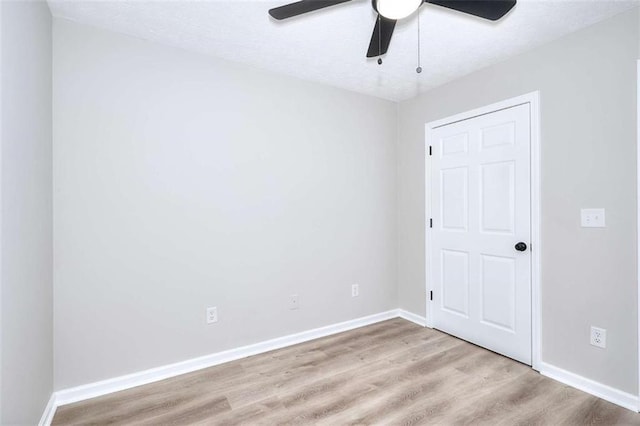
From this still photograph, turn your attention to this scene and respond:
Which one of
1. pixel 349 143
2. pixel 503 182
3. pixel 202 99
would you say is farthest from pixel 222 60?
pixel 503 182

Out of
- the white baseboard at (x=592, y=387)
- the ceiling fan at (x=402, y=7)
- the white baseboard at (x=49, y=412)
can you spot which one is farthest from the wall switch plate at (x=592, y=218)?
the white baseboard at (x=49, y=412)

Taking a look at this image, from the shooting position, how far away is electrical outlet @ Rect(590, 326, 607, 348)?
2051 millimetres

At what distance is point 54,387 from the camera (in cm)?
198

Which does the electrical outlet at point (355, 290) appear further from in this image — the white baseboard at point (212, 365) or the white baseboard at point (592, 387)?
the white baseboard at point (592, 387)

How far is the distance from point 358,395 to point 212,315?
4.18 feet

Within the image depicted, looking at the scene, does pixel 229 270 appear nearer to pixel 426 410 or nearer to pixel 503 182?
pixel 426 410

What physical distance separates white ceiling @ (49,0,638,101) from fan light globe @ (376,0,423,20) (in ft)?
1.49

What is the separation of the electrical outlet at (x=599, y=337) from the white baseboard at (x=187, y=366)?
6.13 feet

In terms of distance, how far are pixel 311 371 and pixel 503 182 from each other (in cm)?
221

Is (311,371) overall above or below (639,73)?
below

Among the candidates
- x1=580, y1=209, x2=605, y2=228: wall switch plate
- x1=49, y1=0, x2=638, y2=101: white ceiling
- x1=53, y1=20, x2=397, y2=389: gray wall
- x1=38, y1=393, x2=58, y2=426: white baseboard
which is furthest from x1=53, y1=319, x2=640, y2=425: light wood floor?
x1=49, y1=0, x2=638, y2=101: white ceiling

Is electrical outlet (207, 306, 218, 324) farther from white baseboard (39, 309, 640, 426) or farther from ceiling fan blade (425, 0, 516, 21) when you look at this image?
ceiling fan blade (425, 0, 516, 21)

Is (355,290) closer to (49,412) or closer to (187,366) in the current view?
(187,366)

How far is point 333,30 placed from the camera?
85.5 inches
